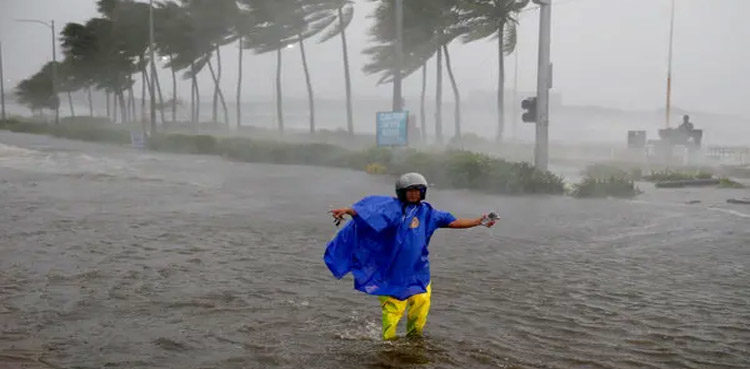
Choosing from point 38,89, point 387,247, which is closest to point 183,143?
point 387,247

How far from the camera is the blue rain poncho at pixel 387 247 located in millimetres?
5547

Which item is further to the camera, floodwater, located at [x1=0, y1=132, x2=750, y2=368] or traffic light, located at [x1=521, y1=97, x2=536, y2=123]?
traffic light, located at [x1=521, y1=97, x2=536, y2=123]

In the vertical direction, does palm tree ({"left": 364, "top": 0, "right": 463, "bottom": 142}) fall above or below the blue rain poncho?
above

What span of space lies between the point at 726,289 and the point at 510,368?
372cm

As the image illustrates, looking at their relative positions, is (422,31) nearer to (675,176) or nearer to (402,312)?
(675,176)

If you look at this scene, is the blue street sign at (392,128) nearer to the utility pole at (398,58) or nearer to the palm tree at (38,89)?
the utility pole at (398,58)

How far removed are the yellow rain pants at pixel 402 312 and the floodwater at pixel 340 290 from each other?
5.2 inches

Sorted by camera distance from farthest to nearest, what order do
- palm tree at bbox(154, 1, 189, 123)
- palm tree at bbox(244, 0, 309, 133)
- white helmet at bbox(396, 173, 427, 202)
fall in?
Answer: palm tree at bbox(154, 1, 189, 123) → palm tree at bbox(244, 0, 309, 133) → white helmet at bbox(396, 173, 427, 202)

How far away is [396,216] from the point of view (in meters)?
5.54

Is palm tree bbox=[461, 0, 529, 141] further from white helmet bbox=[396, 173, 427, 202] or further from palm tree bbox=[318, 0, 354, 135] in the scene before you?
white helmet bbox=[396, 173, 427, 202]

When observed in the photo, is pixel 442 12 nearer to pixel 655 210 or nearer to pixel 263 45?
pixel 263 45

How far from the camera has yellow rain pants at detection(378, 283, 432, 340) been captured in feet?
18.4

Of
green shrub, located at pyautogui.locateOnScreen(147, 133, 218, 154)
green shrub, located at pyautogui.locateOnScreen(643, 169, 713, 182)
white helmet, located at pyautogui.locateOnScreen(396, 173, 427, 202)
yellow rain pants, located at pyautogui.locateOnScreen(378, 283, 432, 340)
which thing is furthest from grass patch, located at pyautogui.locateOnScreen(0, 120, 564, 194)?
white helmet, located at pyautogui.locateOnScreen(396, 173, 427, 202)

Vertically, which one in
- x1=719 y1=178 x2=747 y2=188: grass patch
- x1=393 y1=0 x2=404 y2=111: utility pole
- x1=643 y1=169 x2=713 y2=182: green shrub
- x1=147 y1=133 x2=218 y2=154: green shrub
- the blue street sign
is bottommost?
x1=719 y1=178 x2=747 y2=188: grass patch
